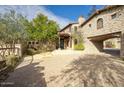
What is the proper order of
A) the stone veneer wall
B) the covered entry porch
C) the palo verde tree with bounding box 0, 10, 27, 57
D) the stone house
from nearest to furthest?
the stone veneer wall, the stone house, the palo verde tree with bounding box 0, 10, 27, 57, the covered entry porch

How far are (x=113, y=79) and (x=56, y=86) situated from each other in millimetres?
2346

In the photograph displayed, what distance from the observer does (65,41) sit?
24.9 m

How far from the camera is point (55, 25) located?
1862 centimetres

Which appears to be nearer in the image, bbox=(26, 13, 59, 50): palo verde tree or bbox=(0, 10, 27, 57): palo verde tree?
bbox=(0, 10, 27, 57): palo verde tree

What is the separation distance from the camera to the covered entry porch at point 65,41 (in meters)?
23.5

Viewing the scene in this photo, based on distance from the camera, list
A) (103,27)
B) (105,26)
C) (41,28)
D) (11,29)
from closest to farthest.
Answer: (11,29) < (105,26) < (103,27) < (41,28)

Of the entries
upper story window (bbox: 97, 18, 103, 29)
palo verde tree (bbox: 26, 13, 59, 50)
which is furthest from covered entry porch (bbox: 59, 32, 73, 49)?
upper story window (bbox: 97, 18, 103, 29)

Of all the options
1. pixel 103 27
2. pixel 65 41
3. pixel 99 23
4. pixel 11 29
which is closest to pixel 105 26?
pixel 103 27

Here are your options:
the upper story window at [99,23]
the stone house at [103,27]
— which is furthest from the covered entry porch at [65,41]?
the upper story window at [99,23]

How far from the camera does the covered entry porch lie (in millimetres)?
23494

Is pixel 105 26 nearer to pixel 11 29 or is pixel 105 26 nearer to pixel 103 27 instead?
pixel 103 27

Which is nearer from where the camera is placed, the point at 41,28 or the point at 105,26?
the point at 105,26

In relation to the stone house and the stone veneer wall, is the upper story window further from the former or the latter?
the stone veneer wall
